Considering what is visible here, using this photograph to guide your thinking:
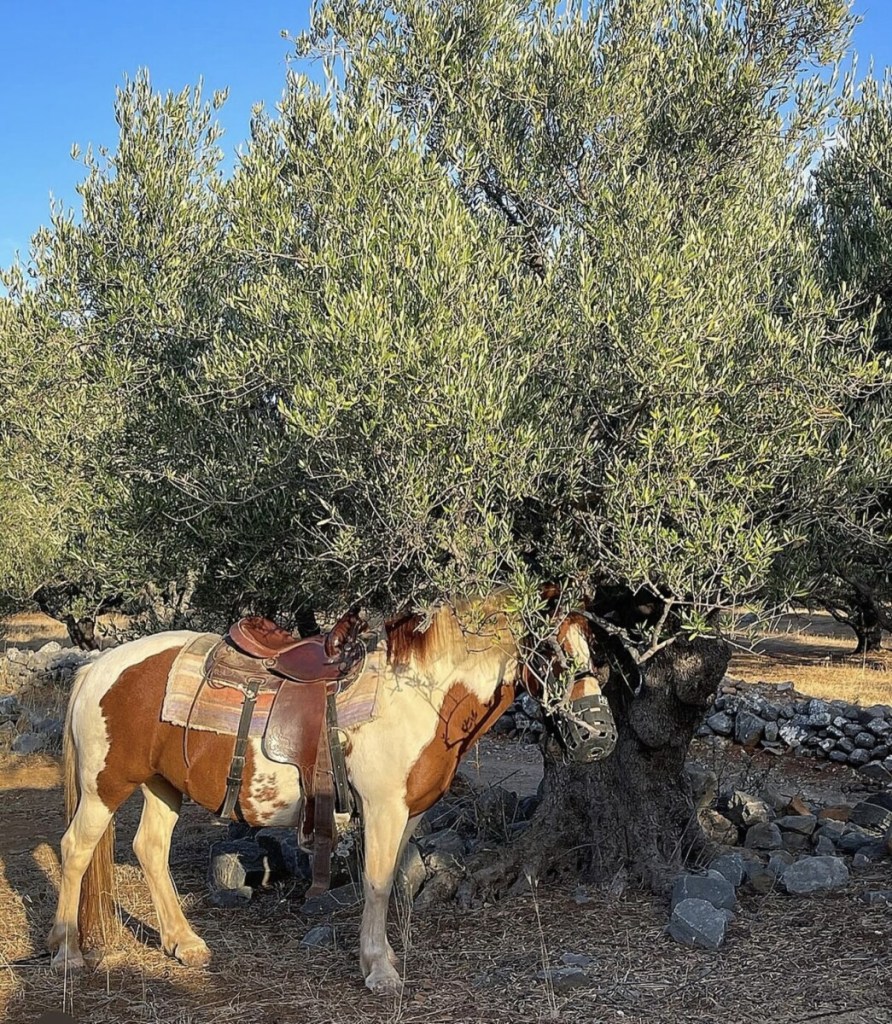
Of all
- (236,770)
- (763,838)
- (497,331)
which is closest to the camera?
(497,331)

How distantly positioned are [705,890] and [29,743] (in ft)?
36.3

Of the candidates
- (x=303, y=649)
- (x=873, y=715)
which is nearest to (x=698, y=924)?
(x=303, y=649)

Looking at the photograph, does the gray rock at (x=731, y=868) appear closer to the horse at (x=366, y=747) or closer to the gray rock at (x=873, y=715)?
the horse at (x=366, y=747)

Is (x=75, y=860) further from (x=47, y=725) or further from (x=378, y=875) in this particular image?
(x=47, y=725)

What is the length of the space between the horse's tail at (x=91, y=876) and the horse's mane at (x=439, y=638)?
2198 mm

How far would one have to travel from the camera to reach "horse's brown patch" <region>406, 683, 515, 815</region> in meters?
5.55

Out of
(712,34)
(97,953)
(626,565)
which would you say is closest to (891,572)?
(626,565)

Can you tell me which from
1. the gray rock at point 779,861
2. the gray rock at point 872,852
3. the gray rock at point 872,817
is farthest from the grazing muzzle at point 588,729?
the gray rock at point 872,817

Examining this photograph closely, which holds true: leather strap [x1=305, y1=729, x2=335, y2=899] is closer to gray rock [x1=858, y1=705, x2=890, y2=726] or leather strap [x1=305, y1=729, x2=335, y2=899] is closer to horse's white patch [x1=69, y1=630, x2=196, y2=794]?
horse's white patch [x1=69, y1=630, x2=196, y2=794]

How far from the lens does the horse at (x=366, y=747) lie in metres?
5.35

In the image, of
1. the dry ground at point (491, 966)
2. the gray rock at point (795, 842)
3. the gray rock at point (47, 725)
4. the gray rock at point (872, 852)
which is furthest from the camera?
the gray rock at point (47, 725)

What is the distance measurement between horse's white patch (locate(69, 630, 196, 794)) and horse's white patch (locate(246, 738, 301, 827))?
1.03 metres

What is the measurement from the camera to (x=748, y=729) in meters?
14.0

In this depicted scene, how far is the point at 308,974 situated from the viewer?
571cm
